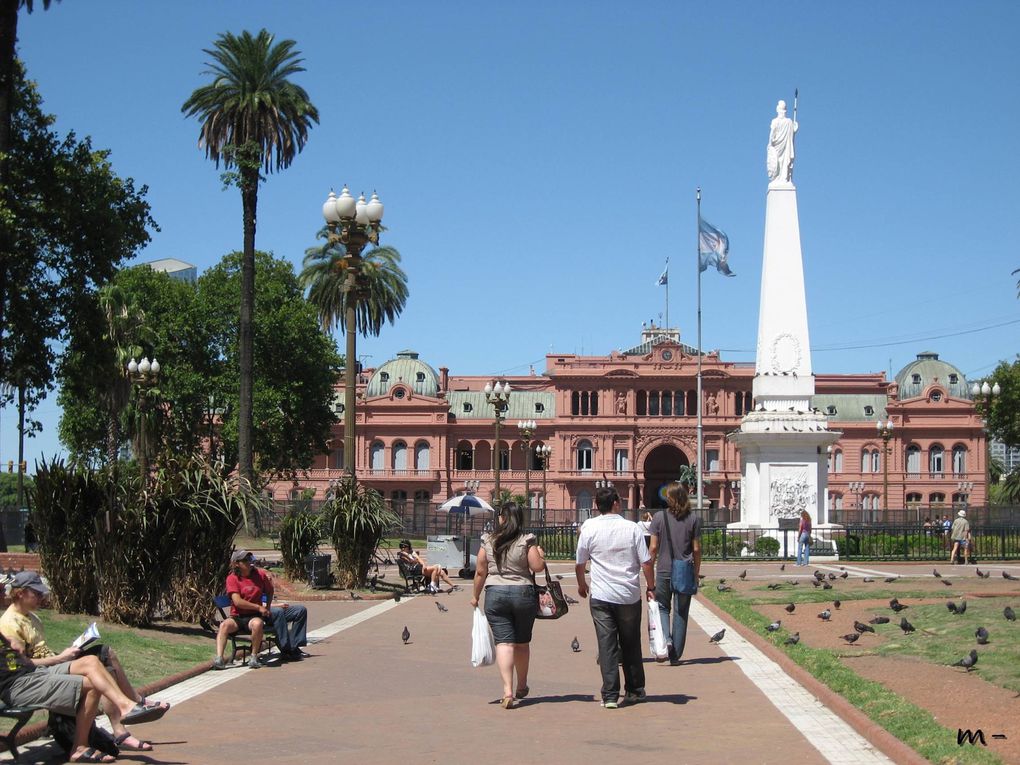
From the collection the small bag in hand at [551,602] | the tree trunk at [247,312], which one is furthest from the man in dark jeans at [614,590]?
the tree trunk at [247,312]

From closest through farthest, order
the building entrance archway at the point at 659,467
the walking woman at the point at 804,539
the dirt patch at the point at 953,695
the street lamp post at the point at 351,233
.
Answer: the dirt patch at the point at 953,695
the street lamp post at the point at 351,233
the walking woman at the point at 804,539
the building entrance archway at the point at 659,467

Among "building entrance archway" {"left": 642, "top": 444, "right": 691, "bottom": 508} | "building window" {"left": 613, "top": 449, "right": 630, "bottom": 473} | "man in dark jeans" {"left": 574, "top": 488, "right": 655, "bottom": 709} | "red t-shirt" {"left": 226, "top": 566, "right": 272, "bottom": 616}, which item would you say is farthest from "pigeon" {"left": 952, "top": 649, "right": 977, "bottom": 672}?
"building entrance archway" {"left": 642, "top": 444, "right": 691, "bottom": 508}

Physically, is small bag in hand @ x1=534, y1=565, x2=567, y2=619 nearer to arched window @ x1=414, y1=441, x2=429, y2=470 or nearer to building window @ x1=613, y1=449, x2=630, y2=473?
building window @ x1=613, y1=449, x2=630, y2=473

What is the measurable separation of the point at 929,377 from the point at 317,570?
8551 centimetres

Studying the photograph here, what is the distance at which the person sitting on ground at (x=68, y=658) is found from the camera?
27.7ft

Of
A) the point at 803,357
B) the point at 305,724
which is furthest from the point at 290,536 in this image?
the point at 803,357

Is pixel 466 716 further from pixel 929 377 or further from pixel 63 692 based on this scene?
pixel 929 377

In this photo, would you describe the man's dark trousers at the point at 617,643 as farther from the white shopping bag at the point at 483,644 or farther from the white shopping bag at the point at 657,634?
the white shopping bag at the point at 657,634

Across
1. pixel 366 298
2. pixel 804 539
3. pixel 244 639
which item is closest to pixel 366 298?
pixel 366 298

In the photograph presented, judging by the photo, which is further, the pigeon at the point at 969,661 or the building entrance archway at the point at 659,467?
the building entrance archway at the point at 659,467

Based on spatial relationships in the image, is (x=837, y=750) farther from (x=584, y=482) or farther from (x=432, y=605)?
(x=584, y=482)

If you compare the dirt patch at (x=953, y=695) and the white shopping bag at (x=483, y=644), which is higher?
the white shopping bag at (x=483, y=644)

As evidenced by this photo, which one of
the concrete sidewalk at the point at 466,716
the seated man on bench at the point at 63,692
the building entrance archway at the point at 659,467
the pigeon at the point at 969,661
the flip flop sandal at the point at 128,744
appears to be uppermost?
the building entrance archway at the point at 659,467

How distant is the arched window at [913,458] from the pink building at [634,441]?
74 mm
